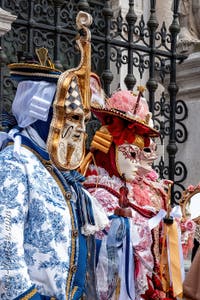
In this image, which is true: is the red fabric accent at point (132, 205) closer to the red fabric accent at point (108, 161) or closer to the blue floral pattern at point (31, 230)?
the red fabric accent at point (108, 161)

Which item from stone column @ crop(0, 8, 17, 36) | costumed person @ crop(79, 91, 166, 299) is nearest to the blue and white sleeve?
costumed person @ crop(79, 91, 166, 299)

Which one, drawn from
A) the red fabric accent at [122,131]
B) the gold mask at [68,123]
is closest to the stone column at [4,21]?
the red fabric accent at [122,131]

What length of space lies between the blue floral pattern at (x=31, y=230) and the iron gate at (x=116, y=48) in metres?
2.55

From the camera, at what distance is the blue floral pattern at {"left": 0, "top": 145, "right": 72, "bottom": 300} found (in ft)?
13.2

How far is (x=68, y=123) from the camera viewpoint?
452 cm

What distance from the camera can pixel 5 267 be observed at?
4012 millimetres

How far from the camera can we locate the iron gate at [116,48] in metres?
7.08

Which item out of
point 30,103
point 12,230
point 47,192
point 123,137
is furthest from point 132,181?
point 12,230

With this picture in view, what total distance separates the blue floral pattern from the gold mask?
0.14m

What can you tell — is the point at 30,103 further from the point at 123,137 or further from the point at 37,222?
the point at 123,137

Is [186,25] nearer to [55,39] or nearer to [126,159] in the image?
[55,39]

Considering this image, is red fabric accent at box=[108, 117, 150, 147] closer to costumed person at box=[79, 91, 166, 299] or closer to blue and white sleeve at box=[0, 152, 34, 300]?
costumed person at box=[79, 91, 166, 299]

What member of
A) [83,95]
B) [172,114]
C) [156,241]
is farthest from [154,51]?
[83,95]

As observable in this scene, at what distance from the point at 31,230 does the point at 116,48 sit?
148 inches
